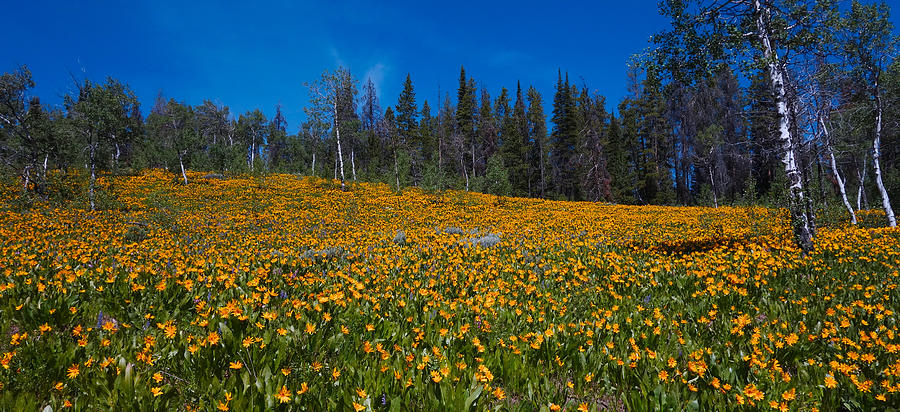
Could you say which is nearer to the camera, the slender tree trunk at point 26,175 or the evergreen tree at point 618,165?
the slender tree trunk at point 26,175

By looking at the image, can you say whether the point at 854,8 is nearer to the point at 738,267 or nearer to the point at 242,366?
the point at 738,267

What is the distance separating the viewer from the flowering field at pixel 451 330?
2.77 metres

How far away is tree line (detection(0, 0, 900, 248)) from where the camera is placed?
8539 mm

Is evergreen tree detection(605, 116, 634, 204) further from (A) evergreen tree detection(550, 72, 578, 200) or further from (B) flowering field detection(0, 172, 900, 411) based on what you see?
(B) flowering field detection(0, 172, 900, 411)

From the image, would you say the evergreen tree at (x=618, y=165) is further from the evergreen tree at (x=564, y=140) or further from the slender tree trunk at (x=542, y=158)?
the slender tree trunk at (x=542, y=158)

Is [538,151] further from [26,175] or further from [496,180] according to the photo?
[26,175]

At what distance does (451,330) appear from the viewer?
402 cm

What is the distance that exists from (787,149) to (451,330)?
29.3 ft

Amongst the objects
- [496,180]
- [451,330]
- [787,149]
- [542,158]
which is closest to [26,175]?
[451,330]

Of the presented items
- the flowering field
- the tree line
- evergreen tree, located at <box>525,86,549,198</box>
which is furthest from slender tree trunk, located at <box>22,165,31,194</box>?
evergreen tree, located at <box>525,86,549,198</box>

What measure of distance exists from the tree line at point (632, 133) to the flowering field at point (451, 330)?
3987mm

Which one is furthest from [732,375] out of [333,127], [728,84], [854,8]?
[728,84]

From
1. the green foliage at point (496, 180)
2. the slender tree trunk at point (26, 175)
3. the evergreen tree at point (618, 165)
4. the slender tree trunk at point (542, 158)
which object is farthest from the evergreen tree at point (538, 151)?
the slender tree trunk at point (26, 175)

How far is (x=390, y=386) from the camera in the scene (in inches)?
113
